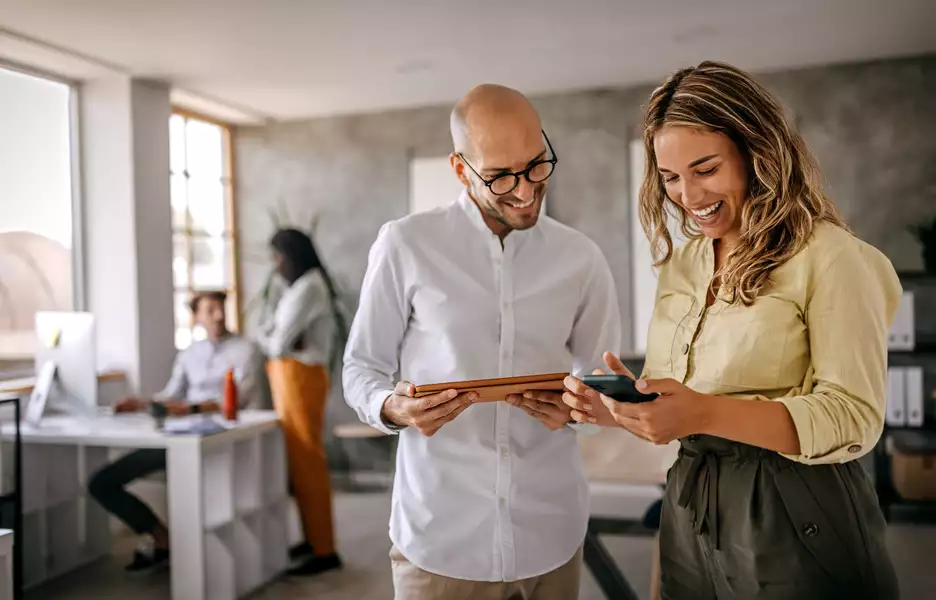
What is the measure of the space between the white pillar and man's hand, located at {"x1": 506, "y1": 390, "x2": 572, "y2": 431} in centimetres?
398

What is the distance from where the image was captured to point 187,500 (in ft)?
10.7

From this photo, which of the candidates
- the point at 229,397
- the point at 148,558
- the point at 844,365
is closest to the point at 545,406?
the point at 844,365

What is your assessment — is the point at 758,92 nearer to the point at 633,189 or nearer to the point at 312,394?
the point at 312,394

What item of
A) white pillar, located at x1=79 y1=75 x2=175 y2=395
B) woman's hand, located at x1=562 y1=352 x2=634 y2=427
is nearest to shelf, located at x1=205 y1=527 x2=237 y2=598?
white pillar, located at x1=79 y1=75 x2=175 y2=395

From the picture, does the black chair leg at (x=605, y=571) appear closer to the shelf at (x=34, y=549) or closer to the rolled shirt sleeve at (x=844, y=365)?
the rolled shirt sleeve at (x=844, y=365)

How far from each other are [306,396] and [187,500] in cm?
80

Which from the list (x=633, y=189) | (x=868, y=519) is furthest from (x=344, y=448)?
(x=868, y=519)

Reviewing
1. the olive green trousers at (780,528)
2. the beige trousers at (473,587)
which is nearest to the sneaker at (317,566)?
the beige trousers at (473,587)

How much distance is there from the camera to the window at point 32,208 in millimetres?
4426

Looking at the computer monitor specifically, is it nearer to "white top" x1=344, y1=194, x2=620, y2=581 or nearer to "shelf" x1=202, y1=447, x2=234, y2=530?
"shelf" x1=202, y1=447, x2=234, y2=530

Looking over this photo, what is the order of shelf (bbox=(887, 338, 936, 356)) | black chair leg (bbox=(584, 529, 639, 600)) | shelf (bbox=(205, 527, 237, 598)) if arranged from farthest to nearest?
shelf (bbox=(887, 338, 936, 356)) → shelf (bbox=(205, 527, 237, 598)) → black chair leg (bbox=(584, 529, 639, 600))

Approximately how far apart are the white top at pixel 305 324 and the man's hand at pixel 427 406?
2478 millimetres

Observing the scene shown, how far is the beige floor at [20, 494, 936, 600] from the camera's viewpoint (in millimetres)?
3586

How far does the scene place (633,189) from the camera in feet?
18.0
